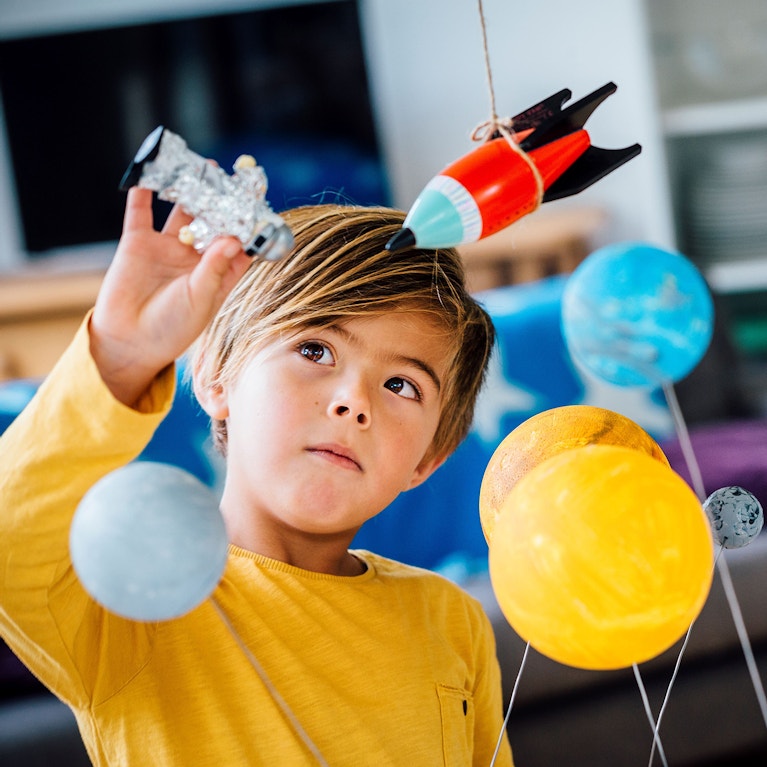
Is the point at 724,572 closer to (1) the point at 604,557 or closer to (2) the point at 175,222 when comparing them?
(1) the point at 604,557

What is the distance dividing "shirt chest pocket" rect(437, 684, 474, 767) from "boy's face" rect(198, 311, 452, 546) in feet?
0.54

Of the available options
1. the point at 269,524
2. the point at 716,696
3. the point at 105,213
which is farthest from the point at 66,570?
the point at 105,213

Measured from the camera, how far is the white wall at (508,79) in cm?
305

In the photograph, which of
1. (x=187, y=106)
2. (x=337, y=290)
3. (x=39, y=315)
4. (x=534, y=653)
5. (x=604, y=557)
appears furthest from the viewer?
(x=187, y=106)

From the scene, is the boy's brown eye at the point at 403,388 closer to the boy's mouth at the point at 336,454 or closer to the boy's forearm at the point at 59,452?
the boy's mouth at the point at 336,454

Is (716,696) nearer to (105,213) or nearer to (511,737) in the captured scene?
(511,737)

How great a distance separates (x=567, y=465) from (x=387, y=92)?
9.23 feet

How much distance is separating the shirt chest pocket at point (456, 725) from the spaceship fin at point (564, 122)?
476mm

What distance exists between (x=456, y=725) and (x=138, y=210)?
20.3 inches

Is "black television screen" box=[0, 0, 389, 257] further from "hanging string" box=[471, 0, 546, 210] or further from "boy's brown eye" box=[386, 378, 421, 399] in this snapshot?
"hanging string" box=[471, 0, 546, 210]

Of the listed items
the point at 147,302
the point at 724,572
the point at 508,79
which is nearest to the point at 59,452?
the point at 147,302

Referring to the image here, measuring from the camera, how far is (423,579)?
0.94 meters

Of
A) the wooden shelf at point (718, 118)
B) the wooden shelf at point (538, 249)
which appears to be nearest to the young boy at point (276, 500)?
the wooden shelf at point (538, 249)

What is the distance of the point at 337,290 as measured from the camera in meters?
0.81
